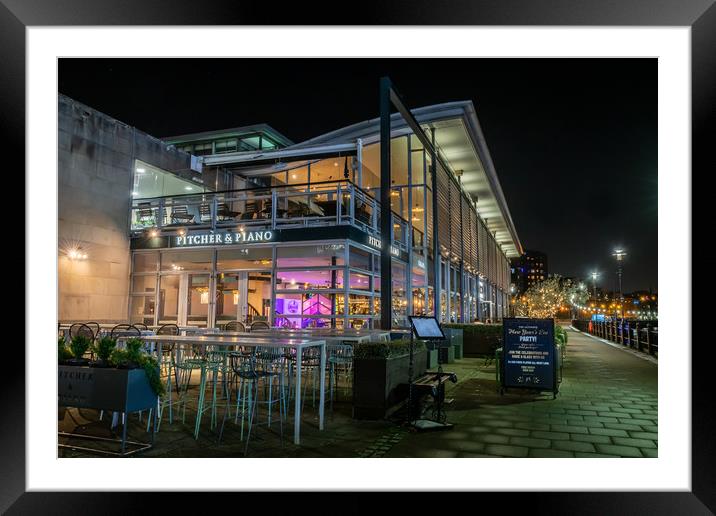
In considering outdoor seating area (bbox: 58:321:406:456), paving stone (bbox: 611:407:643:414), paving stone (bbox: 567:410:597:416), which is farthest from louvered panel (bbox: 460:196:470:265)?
paving stone (bbox: 567:410:597:416)

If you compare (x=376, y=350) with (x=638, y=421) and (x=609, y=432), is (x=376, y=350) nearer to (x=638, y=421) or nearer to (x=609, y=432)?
(x=609, y=432)

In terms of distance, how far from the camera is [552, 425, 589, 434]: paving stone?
6.12 metres

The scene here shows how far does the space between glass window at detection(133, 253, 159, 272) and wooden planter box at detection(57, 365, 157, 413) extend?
9877 mm

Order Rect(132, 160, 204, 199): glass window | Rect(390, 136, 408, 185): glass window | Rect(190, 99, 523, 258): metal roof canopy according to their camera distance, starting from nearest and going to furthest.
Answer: Rect(132, 160, 204, 199): glass window
Rect(190, 99, 523, 258): metal roof canopy
Rect(390, 136, 408, 185): glass window

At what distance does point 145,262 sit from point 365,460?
1184 cm

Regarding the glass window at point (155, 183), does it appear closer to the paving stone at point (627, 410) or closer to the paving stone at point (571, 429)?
the paving stone at point (571, 429)

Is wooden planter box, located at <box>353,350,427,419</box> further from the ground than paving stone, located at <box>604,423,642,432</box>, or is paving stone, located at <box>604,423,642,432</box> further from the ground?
wooden planter box, located at <box>353,350,427,419</box>

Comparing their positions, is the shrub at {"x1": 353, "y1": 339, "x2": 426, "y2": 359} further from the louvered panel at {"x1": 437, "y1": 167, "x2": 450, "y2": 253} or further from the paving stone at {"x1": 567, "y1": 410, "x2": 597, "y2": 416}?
the louvered panel at {"x1": 437, "y1": 167, "x2": 450, "y2": 253}

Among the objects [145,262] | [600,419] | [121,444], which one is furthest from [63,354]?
[145,262]

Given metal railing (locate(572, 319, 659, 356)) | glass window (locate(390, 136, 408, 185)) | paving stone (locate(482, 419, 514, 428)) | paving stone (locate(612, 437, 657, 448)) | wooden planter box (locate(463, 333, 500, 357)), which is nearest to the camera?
paving stone (locate(612, 437, 657, 448))

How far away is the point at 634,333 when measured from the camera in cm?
2003
